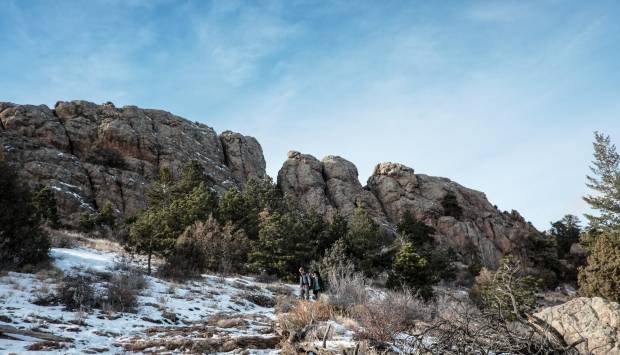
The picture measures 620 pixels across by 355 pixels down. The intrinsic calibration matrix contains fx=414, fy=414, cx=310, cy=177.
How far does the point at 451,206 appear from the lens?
57.6 meters

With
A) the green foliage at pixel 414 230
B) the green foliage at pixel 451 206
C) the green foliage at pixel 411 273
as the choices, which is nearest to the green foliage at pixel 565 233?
the green foliage at pixel 451 206

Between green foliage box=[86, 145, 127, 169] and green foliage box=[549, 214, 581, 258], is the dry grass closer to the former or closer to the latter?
green foliage box=[86, 145, 127, 169]

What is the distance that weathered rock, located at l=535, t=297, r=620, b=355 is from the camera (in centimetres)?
643

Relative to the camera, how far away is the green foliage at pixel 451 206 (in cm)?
5703

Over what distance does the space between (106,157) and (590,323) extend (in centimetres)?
4837

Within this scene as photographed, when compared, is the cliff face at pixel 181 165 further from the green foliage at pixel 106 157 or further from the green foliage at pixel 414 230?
the green foliage at pixel 414 230

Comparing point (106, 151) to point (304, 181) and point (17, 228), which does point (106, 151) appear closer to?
point (304, 181)

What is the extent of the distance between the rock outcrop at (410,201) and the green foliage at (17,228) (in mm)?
37752

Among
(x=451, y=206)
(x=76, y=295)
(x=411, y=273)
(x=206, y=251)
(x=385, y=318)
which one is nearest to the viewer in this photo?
(x=385, y=318)

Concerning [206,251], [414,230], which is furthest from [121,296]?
[414,230]

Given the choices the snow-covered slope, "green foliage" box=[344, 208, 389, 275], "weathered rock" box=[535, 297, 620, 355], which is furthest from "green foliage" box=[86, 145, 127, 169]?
"weathered rock" box=[535, 297, 620, 355]

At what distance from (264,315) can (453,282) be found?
28.1 m

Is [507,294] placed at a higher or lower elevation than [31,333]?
higher

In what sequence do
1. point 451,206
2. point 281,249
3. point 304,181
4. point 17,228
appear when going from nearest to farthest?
1. point 17,228
2. point 281,249
3. point 304,181
4. point 451,206
